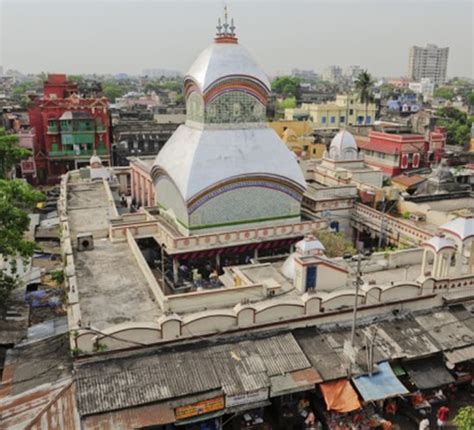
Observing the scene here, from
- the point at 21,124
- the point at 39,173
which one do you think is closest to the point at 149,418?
the point at 39,173

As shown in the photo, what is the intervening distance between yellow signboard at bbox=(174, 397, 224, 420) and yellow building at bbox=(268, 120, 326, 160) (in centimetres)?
3307

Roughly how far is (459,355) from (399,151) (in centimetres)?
2762

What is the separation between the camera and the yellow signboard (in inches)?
541

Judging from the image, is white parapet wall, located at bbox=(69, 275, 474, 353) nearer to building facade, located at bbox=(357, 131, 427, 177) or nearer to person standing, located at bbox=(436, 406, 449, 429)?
person standing, located at bbox=(436, 406, 449, 429)

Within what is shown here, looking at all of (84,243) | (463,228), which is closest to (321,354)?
(463,228)

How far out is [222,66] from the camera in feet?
79.7

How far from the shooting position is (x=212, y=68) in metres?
24.2

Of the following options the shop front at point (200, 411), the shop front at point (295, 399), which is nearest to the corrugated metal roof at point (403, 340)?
the shop front at point (295, 399)

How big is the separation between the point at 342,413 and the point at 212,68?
17.0m

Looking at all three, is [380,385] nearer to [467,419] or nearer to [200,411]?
[467,419]

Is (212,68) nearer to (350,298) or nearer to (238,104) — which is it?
(238,104)

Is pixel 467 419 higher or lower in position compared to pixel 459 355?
higher

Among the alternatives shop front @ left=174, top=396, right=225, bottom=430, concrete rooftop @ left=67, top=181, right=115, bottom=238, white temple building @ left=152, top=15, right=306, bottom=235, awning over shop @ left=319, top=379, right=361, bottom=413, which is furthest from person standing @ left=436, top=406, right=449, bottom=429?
concrete rooftop @ left=67, top=181, right=115, bottom=238

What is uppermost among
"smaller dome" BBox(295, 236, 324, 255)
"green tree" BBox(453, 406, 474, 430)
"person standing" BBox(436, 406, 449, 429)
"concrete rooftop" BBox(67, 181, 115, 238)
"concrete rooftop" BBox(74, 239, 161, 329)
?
"smaller dome" BBox(295, 236, 324, 255)
